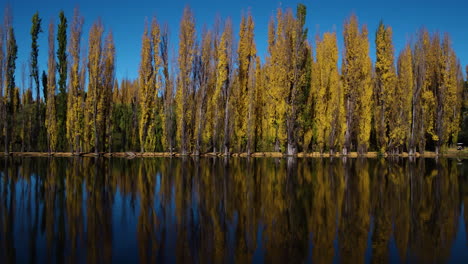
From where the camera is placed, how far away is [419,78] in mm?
26922

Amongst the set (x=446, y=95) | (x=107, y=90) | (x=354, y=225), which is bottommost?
(x=354, y=225)

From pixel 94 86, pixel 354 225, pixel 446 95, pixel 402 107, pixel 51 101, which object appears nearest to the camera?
pixel 354 225

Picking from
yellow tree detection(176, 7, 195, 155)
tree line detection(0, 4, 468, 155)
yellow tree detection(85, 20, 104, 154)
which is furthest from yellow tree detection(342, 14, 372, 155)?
yellow tree detection(85, 20, 104, 154)

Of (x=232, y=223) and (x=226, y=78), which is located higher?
(x=226, y=78)

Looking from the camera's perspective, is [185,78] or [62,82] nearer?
[185,78]

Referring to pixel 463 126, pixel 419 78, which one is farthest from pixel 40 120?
pixel 463 126

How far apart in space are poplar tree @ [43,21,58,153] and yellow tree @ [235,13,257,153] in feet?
44.1

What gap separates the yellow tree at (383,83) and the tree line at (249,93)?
8 cm

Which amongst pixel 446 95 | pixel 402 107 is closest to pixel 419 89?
pixel 446 95

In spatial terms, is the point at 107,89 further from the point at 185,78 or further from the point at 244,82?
the point at 244,82

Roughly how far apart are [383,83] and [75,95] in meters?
22.4

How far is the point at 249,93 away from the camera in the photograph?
83.0 feet

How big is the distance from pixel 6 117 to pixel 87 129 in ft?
22.8

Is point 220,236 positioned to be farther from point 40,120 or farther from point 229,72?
point 40,120
